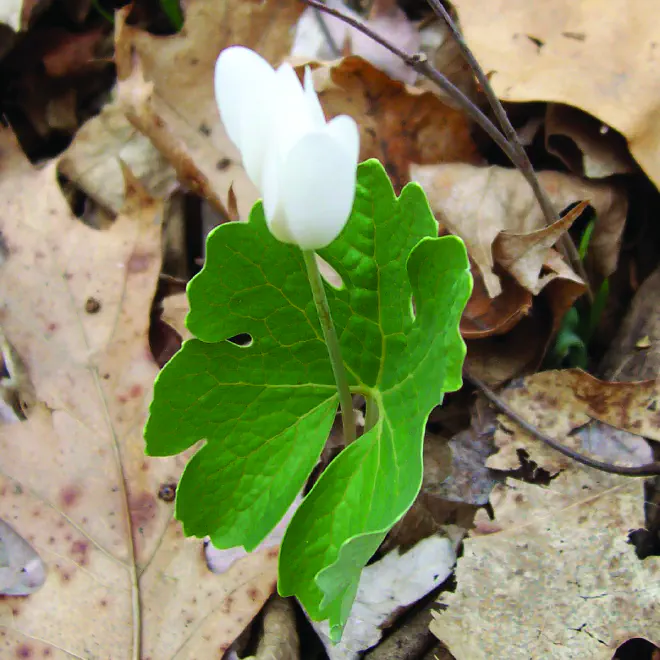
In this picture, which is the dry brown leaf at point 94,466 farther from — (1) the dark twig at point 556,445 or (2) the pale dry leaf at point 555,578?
(1) the dark twig at point 556,445

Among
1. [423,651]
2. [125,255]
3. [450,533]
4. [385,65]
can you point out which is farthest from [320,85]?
[423,651]

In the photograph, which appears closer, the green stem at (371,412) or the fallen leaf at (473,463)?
the green stem at (371,412)

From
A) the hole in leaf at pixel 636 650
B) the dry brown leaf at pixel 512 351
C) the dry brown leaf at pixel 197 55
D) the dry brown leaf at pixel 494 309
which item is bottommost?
the hole in leaf at pixel 636 650

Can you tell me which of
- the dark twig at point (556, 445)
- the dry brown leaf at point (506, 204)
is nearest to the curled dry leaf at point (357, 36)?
the dry brown leaf at point (506, 204)

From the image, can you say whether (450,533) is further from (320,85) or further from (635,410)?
(320,85)

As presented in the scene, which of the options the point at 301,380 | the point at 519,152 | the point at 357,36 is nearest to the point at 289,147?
the point at 301,380

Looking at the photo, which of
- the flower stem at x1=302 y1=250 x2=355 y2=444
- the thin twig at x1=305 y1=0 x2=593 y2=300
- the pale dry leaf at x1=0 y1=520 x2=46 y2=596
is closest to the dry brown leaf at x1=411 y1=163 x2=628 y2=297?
the thin twig at x1=305 y1=0 x2=593 y2=300

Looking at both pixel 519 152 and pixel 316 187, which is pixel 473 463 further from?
pixel 316 187
